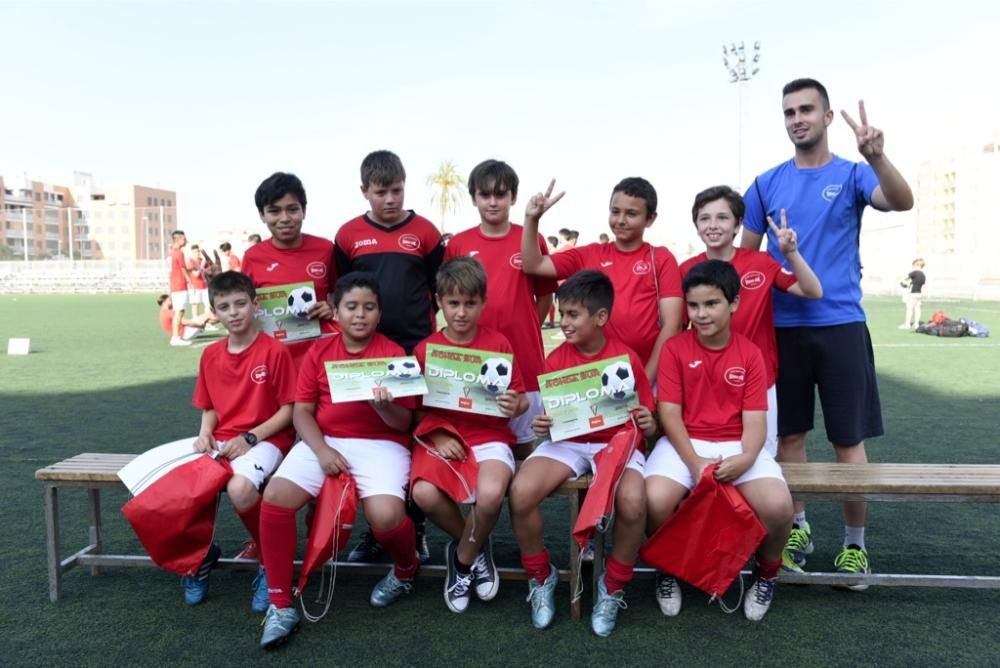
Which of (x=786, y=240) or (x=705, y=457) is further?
(x=786, y=240)

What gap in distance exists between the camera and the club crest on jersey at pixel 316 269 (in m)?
3.84

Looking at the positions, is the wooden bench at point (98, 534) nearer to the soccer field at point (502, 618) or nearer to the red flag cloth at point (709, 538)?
the soccer field at point (502, 618)

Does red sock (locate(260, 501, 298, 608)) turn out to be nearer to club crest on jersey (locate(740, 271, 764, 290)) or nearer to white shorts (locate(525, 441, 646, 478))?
white shorts (locate(525, 441, 646, 478))

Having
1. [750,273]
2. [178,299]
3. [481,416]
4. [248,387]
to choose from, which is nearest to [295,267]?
[248,387]

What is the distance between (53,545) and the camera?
10.7ft

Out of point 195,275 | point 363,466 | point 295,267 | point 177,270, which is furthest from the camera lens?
point 195,275

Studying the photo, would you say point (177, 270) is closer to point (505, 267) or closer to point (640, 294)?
point (505, 267)

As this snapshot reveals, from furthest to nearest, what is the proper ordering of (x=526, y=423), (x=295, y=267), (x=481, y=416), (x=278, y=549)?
(x=295, y=267)
(x=526, y=423)
(x=481, y=416)
(x=278, y=549)

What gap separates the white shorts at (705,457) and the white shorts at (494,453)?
1.96ft

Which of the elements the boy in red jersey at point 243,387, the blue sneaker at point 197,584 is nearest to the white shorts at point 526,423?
the boy in red jersey at point 243,387

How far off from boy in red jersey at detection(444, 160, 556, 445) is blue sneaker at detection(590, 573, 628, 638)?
84 centimetres

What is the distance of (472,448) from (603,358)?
70cm

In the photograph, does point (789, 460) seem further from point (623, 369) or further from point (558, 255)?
point (558, 255)

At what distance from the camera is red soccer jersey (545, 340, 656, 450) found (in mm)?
3273
